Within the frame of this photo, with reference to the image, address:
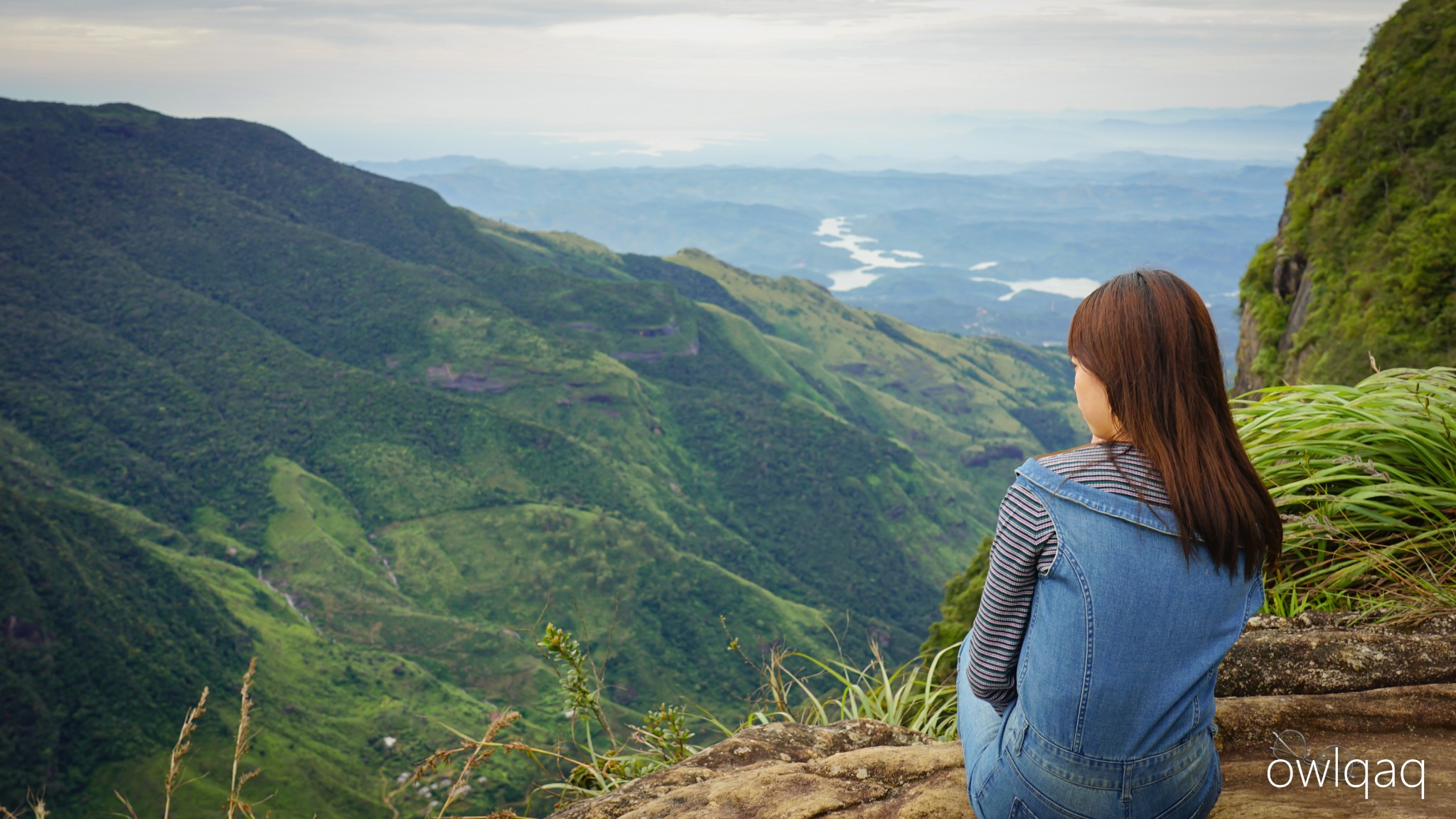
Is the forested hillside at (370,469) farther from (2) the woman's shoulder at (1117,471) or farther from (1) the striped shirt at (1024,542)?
(2) the woman's shoulder at (1117,471)

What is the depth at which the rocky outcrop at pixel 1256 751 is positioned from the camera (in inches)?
104

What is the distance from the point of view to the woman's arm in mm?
2021

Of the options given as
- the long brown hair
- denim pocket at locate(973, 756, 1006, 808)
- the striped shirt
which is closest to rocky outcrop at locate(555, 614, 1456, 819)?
denim pocket at locate(973, 756, 1006, 808)

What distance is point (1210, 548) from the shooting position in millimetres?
1939

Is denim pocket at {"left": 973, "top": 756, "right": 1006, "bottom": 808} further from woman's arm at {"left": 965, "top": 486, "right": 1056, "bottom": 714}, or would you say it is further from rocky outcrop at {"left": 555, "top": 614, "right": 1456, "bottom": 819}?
rocky outcrop at {"left": 555, "top": 614, "right": 1456, "bottom": 819}

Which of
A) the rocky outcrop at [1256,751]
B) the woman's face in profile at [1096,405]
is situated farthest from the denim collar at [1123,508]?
the rocky outcrop at [1256,751]

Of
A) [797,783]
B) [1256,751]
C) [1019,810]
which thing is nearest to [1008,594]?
[1019,810]

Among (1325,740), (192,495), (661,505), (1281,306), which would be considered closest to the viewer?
(1325,740)

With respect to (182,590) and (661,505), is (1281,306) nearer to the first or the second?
(182,590)

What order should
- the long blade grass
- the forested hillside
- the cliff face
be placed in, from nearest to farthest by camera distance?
1. the long blade grass
2. the cliff face
3. the forested hillside

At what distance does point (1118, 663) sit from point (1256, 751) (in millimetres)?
1377

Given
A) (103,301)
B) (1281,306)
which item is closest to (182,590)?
(103,301)

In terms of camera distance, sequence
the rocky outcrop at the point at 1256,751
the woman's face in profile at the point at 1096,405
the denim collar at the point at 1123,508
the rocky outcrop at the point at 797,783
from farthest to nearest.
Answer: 1. the rocky outcrop at the point at 797,783
2. the rocky outcrop at the point at 1256,751
3. the woman's face in profile at the point at 1096,405
4. the denim collar at the point at 1123,508

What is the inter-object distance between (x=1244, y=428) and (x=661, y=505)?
101 metres
